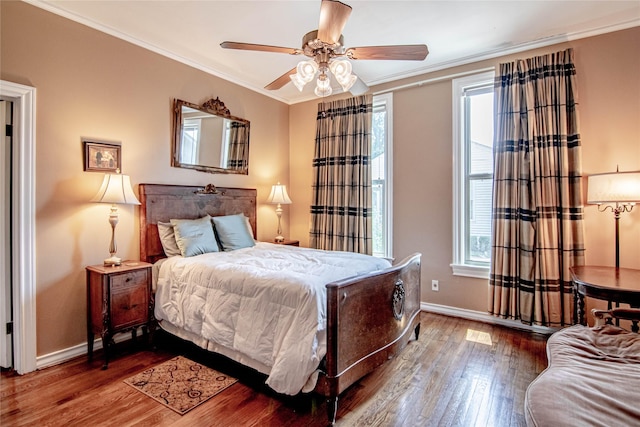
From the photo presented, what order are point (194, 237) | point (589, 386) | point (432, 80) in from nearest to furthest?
1. point (589, 386)
2. point (194, 237)
3. point (432, 80)

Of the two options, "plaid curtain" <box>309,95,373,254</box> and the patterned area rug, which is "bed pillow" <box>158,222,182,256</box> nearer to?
the patterned area rug

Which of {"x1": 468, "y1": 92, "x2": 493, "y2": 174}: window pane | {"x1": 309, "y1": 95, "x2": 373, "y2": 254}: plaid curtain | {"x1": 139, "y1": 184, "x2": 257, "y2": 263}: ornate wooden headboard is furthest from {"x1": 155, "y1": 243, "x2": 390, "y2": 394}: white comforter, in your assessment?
{"x1": 468, "y1": 92, "x2": 493, "y2": 174}: window pane

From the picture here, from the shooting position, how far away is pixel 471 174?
353cm

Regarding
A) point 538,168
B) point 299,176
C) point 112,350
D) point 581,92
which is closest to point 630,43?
point 581,92

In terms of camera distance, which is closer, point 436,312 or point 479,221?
point 479,221

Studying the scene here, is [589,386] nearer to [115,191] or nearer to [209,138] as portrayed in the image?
[115,191]

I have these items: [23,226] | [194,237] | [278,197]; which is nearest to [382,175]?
[278,197]

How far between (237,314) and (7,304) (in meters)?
1.83

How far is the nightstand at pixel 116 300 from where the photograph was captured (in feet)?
8.16

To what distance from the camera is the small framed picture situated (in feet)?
8.95

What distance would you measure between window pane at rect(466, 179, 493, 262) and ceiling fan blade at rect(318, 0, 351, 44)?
2.34 metres

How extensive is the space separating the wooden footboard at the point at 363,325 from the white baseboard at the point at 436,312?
123 centimetres

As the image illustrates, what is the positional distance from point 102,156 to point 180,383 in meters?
2.05

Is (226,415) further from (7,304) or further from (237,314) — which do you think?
(7,304)
